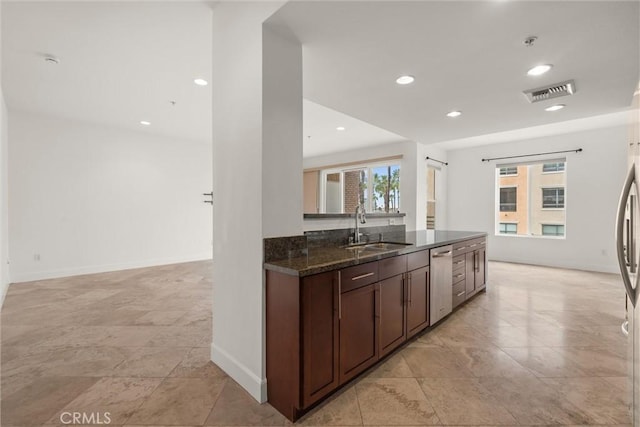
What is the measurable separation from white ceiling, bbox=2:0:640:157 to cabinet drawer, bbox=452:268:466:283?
6.67 feet

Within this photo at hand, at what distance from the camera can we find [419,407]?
5.78 ft

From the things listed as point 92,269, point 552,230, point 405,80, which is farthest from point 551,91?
point 92,269

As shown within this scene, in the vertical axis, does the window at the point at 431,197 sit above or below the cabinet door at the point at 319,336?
above

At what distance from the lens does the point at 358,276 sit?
192 cm

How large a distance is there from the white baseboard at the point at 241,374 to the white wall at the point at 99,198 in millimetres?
4562

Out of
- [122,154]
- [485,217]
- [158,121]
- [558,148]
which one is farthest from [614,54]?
[122,154]

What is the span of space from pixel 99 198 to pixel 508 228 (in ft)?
28.6

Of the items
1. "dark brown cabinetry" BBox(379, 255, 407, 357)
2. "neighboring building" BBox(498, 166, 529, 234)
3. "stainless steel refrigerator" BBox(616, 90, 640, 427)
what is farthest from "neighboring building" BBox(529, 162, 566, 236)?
"stainless steel refrigerator" BBox(616, 90, 640, 427)

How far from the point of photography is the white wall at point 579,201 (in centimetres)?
524

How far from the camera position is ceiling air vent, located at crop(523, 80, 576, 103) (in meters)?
2.87

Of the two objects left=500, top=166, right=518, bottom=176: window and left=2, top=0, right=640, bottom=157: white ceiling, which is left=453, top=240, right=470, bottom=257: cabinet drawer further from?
left=500, top=166, right=518, bottom=176: window

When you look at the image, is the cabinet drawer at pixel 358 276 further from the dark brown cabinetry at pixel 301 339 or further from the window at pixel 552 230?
the window at pixel 552 230

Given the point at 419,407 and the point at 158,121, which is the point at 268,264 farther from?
the point at 158,121

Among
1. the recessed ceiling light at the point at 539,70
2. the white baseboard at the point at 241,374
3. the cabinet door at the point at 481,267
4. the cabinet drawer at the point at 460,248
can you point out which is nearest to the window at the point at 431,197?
the cabinet door at the point at 481,267
